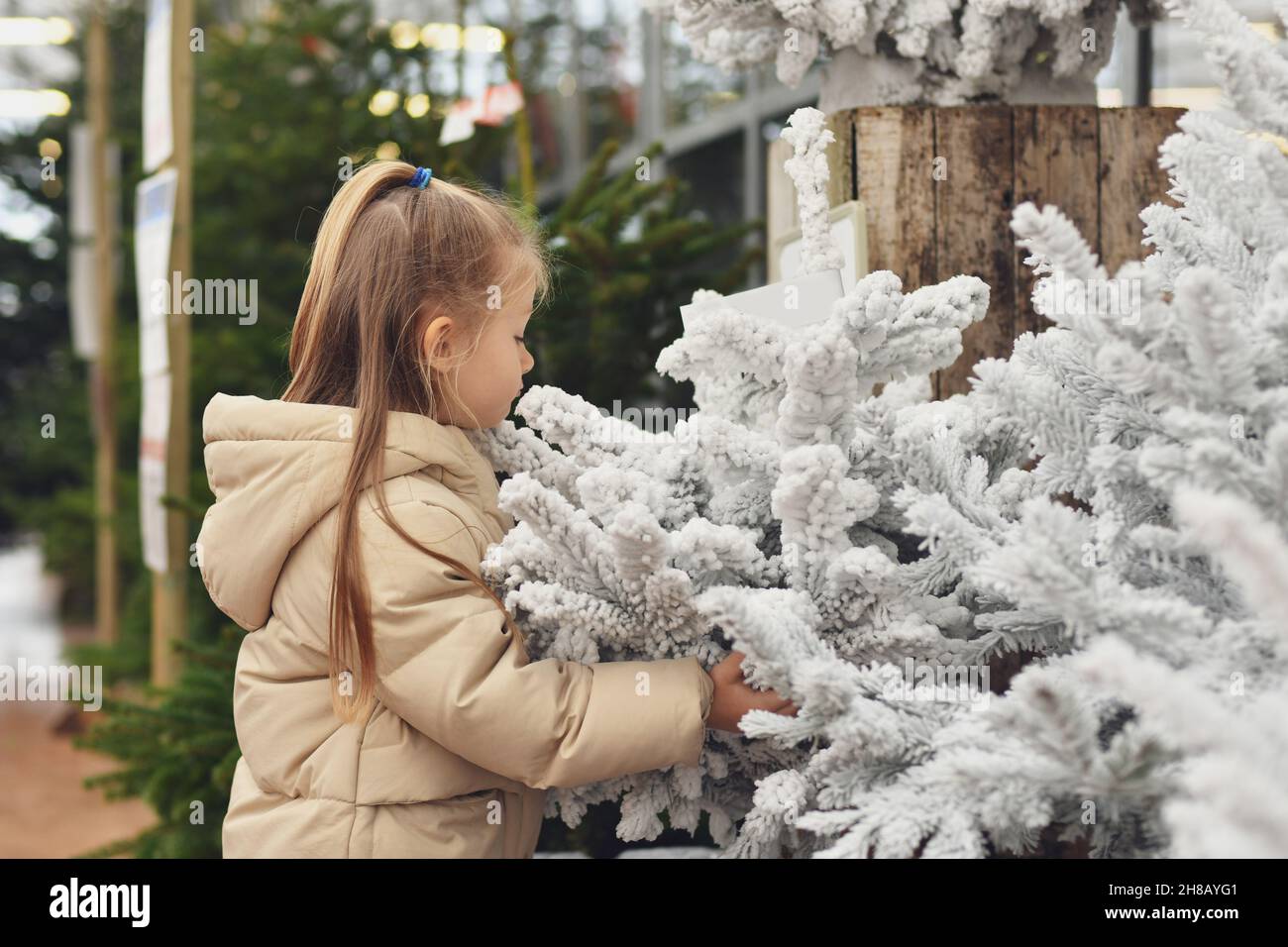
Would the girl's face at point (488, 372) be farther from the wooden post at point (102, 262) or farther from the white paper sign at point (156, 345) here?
the wooden post at point (102, 262)

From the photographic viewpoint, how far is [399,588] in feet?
4.88

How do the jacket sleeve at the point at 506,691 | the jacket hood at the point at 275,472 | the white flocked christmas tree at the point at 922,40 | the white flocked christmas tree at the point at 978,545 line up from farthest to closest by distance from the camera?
1. the white flocked christmas tree at the point at 922,40
2. the jacket hood at the point at 275,472
3. the jacket sleeve at the point at 506,691
4. the white flocked christmas tree at the point at 978,545

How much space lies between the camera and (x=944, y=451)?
56.8 inches

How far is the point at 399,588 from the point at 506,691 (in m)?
0.19

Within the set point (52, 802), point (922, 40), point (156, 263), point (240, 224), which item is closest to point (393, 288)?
point (922, 40)

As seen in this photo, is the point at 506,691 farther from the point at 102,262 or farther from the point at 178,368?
the point at 102,262

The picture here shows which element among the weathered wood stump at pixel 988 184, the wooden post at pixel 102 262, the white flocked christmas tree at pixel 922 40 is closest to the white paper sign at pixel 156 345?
the white flocked christmas tree at pixel 922 40

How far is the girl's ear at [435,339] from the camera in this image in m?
1.66

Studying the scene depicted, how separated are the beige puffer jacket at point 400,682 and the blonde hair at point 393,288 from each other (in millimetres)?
87

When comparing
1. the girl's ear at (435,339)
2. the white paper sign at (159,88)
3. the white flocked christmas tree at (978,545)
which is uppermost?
the white paper sign at (159,88)

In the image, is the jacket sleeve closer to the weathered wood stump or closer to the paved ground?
the weathered wood stump
